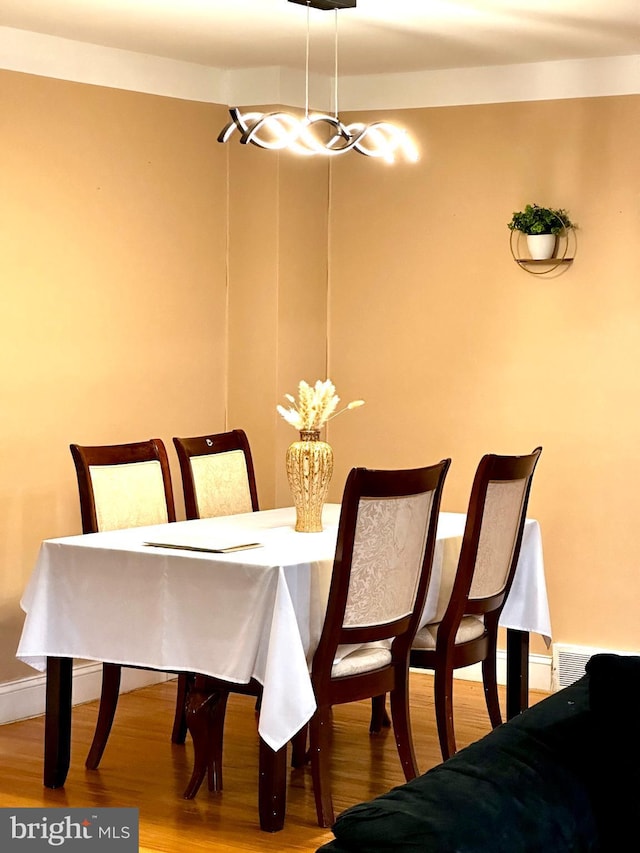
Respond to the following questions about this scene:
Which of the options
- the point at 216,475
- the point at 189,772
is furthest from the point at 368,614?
the point at 216,475

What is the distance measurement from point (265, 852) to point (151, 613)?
0.77 metres

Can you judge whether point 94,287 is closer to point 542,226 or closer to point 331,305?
point 331,305

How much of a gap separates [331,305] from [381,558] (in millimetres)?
2447

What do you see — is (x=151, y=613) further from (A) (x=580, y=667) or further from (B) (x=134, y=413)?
(A) (x=580, y=667)

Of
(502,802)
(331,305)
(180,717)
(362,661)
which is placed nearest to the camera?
(502,802)

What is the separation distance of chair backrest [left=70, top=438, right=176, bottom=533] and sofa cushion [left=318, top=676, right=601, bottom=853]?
237 cm

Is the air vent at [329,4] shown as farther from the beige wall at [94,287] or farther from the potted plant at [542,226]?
the potted plant at [542,226]

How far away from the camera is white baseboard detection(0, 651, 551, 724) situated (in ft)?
15.7

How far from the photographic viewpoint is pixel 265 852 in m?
→ 3.46

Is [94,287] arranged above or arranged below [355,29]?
below

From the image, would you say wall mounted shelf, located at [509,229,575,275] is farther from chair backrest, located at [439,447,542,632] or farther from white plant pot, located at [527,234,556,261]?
chair backrest, located at [439,447,542,632]

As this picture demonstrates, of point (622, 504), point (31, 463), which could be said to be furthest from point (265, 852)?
point (622, 504)

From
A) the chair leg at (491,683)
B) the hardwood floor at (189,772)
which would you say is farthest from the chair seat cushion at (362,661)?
the chair leg at (491,683)

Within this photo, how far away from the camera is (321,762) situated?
357cm
